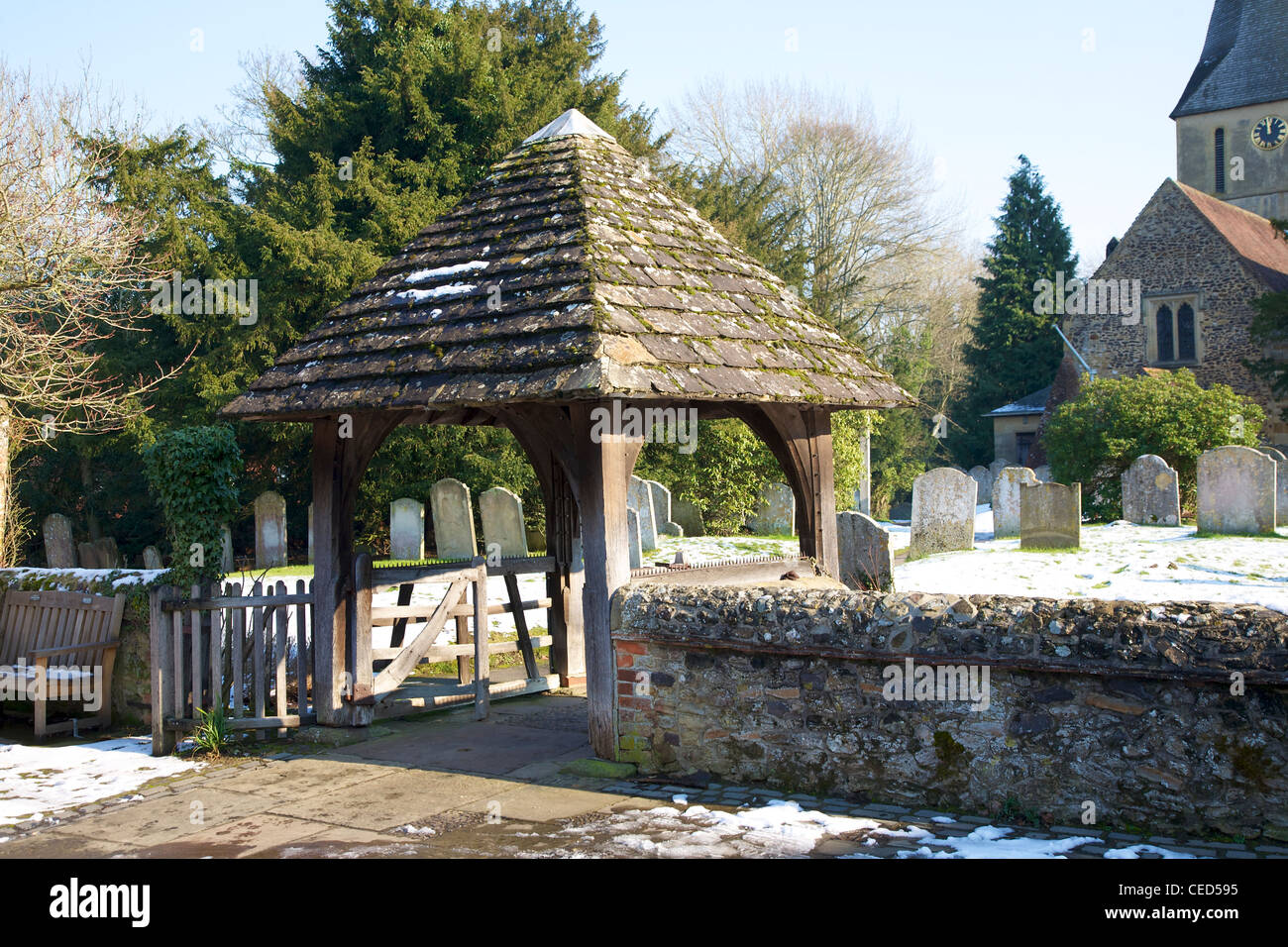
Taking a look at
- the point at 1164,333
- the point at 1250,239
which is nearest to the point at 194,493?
the point at 1164,333

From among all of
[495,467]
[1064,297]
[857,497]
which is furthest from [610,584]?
[1064,297]

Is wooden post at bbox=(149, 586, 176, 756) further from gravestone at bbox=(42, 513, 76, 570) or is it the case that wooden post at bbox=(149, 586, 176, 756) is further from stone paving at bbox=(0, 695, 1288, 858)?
gravestone at bbox=(42, 513, 76, 570)

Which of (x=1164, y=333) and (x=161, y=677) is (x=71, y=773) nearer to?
(x=161, y=677)

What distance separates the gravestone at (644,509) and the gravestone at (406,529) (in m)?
4.04

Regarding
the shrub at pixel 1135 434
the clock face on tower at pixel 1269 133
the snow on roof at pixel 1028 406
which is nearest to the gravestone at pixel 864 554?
the shrub at pixel 1135 434

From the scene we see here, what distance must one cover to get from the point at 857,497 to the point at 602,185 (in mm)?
27070

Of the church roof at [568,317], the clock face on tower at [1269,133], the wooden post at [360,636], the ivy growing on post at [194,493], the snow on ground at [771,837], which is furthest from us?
the clock face on tower at [1269,133]

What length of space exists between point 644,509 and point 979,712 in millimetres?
14805

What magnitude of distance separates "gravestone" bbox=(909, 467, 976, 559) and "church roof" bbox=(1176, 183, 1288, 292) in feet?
63.4

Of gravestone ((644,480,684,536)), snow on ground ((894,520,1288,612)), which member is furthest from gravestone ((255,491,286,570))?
snow on ground ((894,520,1288,612))

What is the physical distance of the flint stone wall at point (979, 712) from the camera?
492 centimetres

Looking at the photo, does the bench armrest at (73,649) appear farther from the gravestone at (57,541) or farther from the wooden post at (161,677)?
the gravestone at (57,541)

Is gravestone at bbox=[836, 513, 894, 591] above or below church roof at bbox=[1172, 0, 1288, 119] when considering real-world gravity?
below

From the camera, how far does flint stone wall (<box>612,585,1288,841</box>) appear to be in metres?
4.92
